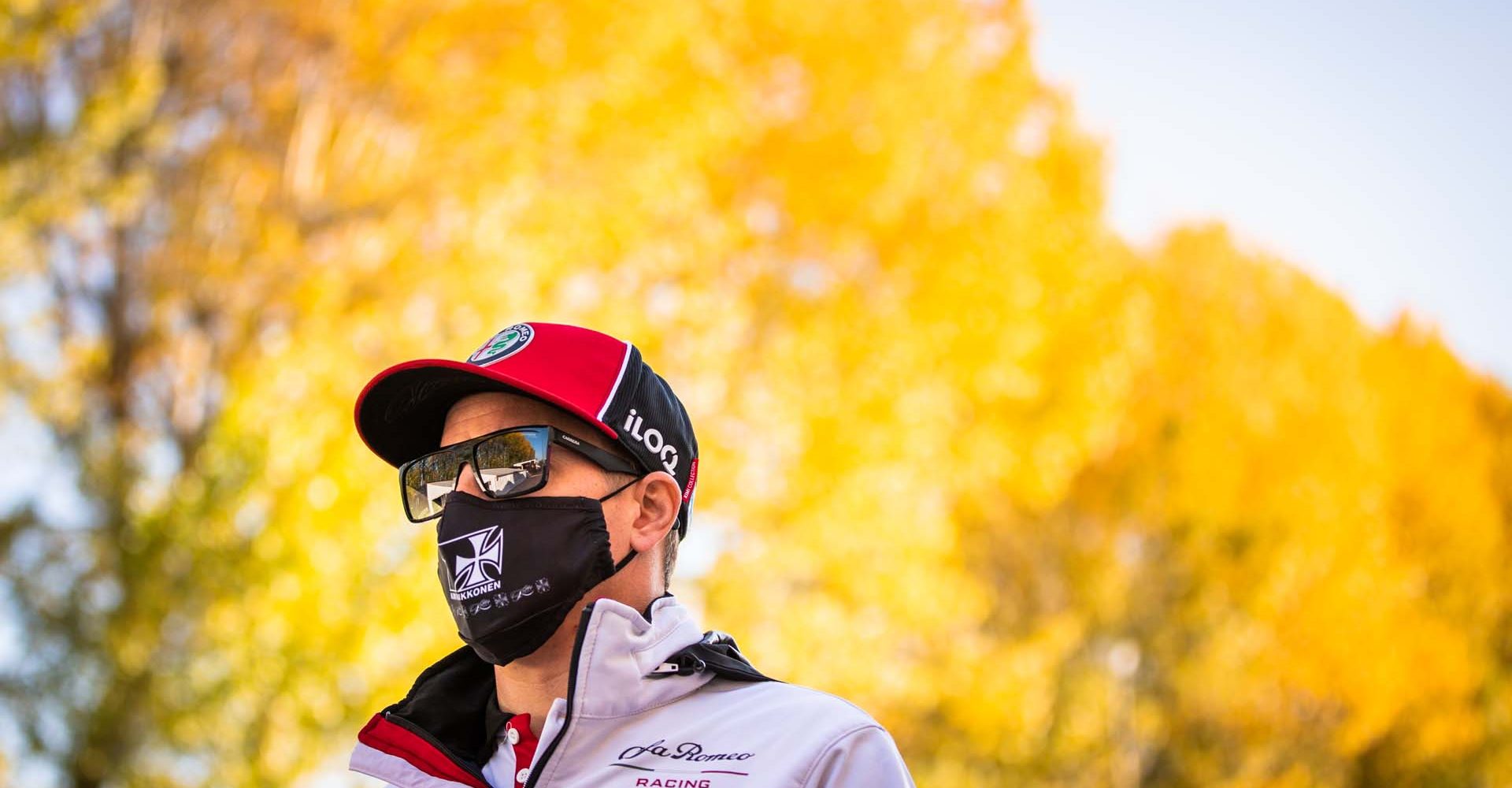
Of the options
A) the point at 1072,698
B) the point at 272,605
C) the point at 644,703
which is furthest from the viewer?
the point at 1072,698

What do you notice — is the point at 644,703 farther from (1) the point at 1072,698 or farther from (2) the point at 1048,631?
(1) the point at 1072,698

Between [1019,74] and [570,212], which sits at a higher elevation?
[1019,74]

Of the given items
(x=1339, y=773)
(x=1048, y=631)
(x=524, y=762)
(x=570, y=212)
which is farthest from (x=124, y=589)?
(x=1339, y=773)

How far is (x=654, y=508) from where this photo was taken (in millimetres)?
2520

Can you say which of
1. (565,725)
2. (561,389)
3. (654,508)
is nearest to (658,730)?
(565,725)

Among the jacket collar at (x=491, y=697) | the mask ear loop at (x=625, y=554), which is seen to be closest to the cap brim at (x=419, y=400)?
the mask ear loop at (x=625, y=554)

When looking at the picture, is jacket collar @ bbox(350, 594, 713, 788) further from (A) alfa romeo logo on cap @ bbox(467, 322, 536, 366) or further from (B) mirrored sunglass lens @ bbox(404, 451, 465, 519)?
(A) alfa romeo logo on cap @ bbox(467, 322, 536, 366)

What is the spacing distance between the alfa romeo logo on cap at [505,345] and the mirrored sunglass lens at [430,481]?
0.21m

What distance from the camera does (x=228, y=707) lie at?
7.38 meters

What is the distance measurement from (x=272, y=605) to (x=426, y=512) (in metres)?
5.15

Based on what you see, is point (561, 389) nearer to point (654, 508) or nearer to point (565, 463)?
point (565, 463)

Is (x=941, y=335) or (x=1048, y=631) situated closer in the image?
(x=941, y=335)

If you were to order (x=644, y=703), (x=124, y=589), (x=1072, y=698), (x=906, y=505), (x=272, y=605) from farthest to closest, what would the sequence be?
1. (x=1072, y=698)
2. (x=906, y=505)
3. (x=124, y=589)
4. (x=272, y=605)
5. (x=644, y=703)

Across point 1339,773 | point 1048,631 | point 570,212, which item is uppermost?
point 570,212
